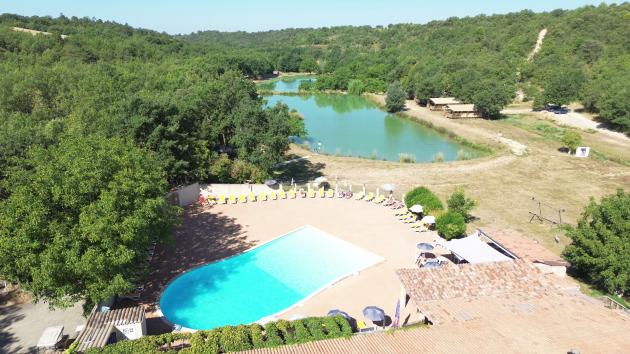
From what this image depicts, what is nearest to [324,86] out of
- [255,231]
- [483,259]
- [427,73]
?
[427,73]

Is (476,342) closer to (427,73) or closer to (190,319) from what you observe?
(190,319)

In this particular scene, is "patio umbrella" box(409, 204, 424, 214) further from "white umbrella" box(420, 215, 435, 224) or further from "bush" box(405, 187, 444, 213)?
"white umbrella" box(420, 215, 435, 224)

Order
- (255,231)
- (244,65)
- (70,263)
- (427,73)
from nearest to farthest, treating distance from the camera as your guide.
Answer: (70,263), (255,231), (427,73), (244,65)

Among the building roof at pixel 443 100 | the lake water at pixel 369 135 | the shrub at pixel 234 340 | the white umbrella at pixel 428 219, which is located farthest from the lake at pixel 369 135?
the shrub at pixel 234 340

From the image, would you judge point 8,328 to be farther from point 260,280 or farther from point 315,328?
point 315,328

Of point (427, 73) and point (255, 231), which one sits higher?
point (427, 73)

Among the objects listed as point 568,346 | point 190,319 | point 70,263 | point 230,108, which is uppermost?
point 230,108
